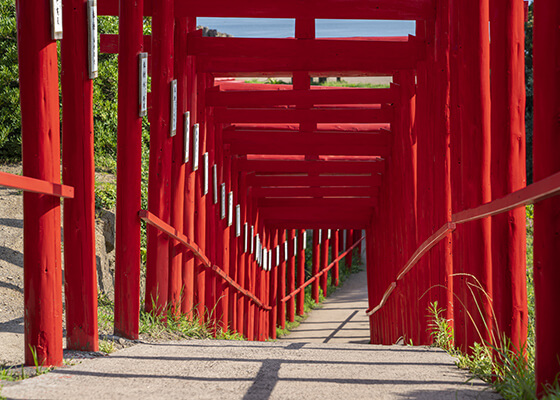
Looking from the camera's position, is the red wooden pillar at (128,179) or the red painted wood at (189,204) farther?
the red painted wood at (189,204)

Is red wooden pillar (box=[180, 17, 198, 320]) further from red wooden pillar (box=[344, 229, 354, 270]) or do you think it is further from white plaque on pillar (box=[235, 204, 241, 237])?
red wooden pillar (box=[344, 229, 354, 270])

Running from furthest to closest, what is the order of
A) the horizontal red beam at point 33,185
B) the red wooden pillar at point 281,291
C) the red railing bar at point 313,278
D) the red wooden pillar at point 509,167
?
the red railing bar at point 313,278 → the red wooden pillar at point 281,291 → the red wooden pillar at point 509,167 → the horizontal red beam at point 33,185

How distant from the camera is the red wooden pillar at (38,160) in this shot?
361 cm

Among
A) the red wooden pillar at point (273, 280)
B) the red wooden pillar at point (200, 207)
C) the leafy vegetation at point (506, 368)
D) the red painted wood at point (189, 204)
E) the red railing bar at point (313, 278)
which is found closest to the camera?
the leafy vegetation at point (506, 368)

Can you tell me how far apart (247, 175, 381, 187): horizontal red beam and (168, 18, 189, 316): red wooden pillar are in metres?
6.12

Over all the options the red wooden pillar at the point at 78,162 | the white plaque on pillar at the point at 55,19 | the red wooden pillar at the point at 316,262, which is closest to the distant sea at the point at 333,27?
the red wooden pillar at the point at 316,262

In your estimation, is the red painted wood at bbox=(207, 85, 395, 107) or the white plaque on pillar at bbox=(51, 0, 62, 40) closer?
the white plaque on pillar at bbox=(51, 0, 62, 40)

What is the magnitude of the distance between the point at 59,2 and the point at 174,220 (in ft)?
11.1

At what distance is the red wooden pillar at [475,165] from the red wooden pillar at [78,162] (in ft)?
7.35

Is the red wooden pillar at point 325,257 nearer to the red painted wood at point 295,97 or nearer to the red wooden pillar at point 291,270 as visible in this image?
the red wooden pillar at point 291,270

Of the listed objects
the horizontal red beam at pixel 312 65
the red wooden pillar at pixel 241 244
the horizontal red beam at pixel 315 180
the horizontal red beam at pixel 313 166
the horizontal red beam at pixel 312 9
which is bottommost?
the red wooden pillar at pixel 241 244

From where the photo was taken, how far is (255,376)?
3.63m

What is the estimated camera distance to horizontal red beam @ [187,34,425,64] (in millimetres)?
7555

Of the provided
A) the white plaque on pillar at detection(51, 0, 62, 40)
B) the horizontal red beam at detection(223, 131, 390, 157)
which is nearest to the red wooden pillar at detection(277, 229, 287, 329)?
the horizontal red beam at detection(223, 131, 390, 157)
